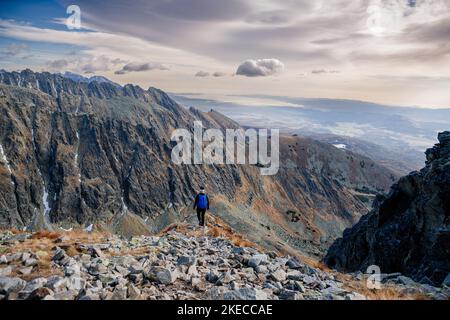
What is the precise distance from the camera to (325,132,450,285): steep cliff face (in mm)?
29203

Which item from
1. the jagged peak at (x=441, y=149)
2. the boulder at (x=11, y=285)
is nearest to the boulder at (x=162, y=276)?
the boulder at (x=11, y=285)

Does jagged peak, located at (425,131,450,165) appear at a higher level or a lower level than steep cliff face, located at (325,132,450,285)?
higher

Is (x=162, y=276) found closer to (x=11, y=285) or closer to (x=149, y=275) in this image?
(x=149, y=275)

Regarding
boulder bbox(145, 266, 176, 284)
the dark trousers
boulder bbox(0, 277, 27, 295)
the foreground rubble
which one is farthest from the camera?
the dark trousers

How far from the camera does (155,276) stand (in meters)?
11.8

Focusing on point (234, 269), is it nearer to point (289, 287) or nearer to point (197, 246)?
point (289, 287)

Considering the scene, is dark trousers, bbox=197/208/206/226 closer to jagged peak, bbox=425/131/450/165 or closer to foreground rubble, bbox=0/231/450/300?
foreground rubble, bbox=0/231/450/300

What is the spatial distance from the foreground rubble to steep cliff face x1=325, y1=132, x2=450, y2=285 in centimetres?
1491

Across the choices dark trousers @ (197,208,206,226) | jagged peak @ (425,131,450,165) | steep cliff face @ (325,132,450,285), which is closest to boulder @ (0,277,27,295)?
dark trousers @ (197,208,206,226)

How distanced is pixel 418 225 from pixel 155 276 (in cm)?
3689

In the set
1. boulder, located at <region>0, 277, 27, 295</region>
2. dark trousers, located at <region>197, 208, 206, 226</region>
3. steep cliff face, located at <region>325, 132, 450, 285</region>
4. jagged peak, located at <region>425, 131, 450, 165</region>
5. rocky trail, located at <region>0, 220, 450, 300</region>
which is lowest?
steep cliff face, located at <region>325, 132, 450, 285</region>

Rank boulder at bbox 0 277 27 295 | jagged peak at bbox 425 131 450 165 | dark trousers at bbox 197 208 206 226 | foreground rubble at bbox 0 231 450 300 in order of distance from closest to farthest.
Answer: boulder at bbox 0 277 27 295 < foreground rubble at bbox 0 231 450 300 < dark trousers at bbox 197 208 206 226 < jagged peak at bbox 425 131 450 165

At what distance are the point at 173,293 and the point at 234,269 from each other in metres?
3.64
